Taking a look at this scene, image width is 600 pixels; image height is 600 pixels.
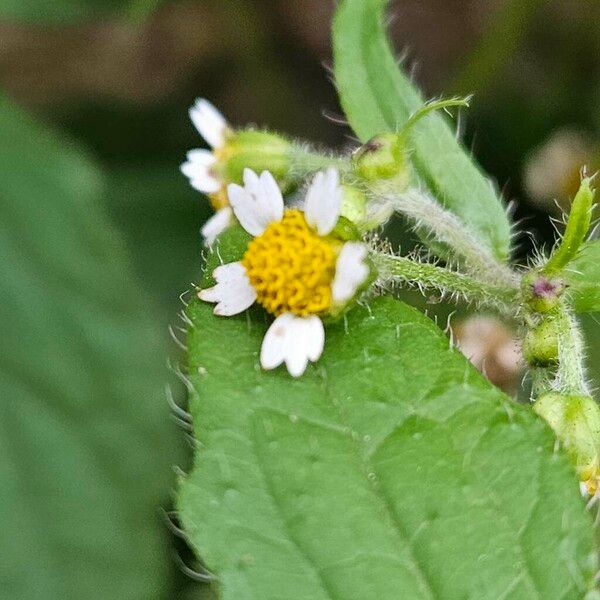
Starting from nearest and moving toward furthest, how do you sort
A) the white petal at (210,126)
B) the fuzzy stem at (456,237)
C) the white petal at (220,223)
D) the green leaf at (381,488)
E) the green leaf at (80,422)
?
1. the green leaf at (381,488)
2. the fuzzy stem at (456,237)
3. the white petal at (220,223)
4. the white petal at (210,126)
5. the green leaf at (80,422)

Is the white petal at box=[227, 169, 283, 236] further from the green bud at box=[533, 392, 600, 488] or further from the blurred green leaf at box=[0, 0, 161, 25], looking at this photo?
the blurred green leaf at box=[0, 0, 161, 25]

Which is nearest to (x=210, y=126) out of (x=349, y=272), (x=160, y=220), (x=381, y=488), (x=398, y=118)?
(x=398, y=118)

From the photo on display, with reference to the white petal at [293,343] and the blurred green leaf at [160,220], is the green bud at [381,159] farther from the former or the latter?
the blurred green leaf at [160,220]

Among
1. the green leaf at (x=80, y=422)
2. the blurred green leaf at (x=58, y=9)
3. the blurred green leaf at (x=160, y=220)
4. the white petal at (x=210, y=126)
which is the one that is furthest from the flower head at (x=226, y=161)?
the blurred green leaf at (x=160, y=220)

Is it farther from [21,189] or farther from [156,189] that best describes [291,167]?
[156,189]

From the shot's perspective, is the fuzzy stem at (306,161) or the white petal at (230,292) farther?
the fuzzy stem at (306,161)

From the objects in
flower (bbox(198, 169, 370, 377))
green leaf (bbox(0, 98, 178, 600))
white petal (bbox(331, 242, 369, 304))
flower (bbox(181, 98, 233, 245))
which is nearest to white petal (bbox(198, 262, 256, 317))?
flower (bbox(198, 169, 370, 377))

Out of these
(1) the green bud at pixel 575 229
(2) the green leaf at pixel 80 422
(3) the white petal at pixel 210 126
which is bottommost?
(2) the green leaf at pixel 80 422
